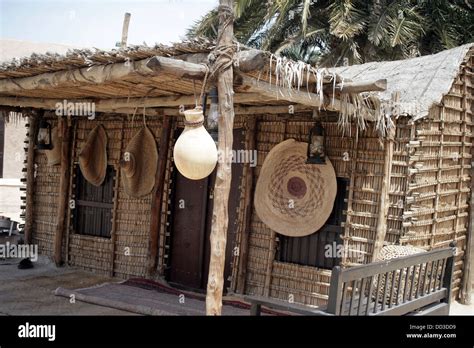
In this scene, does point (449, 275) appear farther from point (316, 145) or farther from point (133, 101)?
point (133, 101)

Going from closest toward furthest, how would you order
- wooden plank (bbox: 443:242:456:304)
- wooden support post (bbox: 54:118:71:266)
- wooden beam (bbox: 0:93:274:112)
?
1. wooden beam (bbox: 0:93:274:112)
2. wooden plank (bbox: 443:242:456:304)
3. wooden support post (bbox: 54:118:71:266)

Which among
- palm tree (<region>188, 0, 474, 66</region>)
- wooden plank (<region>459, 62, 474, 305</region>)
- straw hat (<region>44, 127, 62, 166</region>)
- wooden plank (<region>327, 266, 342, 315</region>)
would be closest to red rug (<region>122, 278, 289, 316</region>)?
straw hat (<region>44, 127, 62, 166</region>)

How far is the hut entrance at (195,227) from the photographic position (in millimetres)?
7719

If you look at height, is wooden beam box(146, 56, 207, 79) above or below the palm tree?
below

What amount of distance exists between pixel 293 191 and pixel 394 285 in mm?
2163

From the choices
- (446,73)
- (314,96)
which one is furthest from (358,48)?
(314,96)

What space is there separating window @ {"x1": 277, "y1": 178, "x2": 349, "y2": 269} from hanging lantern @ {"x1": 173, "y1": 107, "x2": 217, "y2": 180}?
3025 millimetres

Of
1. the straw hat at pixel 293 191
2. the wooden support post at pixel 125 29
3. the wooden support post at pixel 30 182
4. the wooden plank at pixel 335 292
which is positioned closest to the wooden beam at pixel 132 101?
the wooden support post at pixel 125 29

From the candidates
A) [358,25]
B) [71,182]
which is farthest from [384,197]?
[358,25]

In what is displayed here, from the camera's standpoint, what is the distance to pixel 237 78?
15.6ft

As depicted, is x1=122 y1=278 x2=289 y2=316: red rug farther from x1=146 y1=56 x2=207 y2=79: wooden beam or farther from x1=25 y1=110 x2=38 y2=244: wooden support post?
x1=146 y1=56 x2=207 y2=79: wooden beam

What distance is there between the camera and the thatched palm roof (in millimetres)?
6574

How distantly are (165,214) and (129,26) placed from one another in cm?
261
